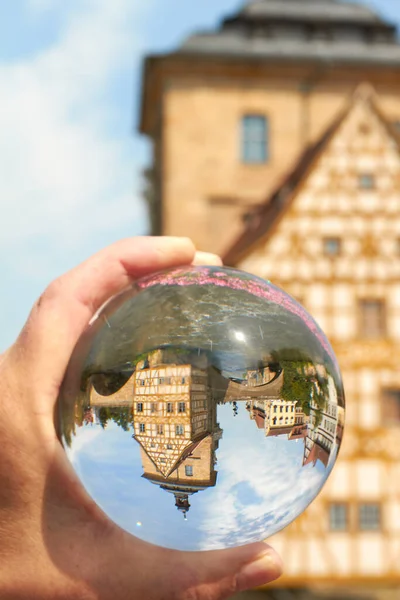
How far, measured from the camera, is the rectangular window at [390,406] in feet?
38.6

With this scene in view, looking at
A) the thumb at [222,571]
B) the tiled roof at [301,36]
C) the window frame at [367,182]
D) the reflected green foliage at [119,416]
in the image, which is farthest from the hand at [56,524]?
the tiled roof at [301,36]

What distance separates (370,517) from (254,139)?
31.3 feet

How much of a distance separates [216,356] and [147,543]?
60cm

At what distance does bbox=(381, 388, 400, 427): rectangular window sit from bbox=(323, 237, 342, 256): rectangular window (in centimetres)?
224

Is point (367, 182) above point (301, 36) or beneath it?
beneath

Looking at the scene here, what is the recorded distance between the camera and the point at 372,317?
1191 centimetres

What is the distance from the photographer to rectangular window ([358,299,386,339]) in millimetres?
11844

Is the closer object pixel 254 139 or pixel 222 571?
pixel 222 571

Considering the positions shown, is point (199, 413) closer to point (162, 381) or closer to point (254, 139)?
point (162, 381)

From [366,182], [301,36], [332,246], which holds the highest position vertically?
Result: [301,36]

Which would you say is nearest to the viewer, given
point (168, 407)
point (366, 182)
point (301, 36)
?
point (168, 407)

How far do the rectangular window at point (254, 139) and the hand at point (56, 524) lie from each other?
1597 centimetres

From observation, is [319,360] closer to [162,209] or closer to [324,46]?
[162,209]

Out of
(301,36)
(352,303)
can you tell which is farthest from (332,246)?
(301,36)
